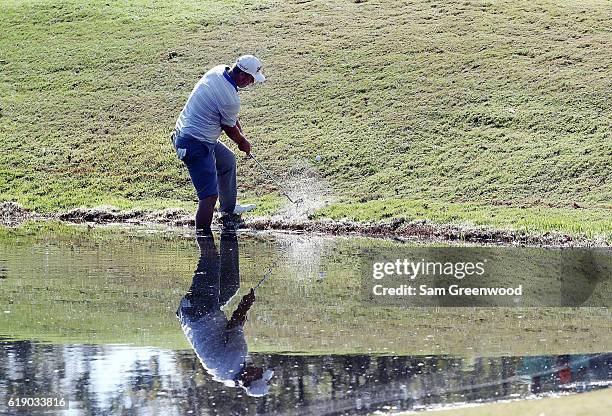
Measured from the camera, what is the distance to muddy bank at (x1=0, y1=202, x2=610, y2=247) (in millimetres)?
16172

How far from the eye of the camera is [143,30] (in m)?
39.3

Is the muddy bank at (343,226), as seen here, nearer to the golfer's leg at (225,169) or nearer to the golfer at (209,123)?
the golfer's leg at (225,169)

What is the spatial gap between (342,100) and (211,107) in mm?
14022

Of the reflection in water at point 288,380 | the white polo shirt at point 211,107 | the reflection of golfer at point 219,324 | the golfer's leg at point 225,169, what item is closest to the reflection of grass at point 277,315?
the reflection of golfer at point 219,324

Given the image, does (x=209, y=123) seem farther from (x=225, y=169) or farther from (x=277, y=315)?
(x=277, y=315)

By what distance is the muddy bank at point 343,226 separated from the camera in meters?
16.2

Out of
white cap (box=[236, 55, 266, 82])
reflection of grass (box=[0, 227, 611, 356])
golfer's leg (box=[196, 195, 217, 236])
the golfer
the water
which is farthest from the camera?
golfer's leg (box=[196, 195, 217, 236])

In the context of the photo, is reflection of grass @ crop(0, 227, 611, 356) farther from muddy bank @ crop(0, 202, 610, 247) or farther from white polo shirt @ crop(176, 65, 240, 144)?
muddy bank @ crop(0, 202, 610, 247)

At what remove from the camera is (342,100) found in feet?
93.7

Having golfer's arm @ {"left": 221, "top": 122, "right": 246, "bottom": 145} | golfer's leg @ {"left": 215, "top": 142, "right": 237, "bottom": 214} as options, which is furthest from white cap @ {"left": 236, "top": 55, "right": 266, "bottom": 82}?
golfer's leg @ {"left": 215, "top": 142, "right": 237, "bottom": 214}

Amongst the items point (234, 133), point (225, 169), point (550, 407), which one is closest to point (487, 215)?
point (225, 169)

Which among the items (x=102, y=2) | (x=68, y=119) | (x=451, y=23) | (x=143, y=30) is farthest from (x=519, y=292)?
(x=102, y=2)

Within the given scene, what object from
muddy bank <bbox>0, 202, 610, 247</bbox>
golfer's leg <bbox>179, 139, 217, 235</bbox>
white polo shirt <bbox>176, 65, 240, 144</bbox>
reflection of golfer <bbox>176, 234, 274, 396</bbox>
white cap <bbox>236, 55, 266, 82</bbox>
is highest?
white cap <bbox>236, 55, 266, 82</bbox>

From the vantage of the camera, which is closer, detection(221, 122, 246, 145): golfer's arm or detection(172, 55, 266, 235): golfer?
detection(172, 55, 266, 235): golfer
